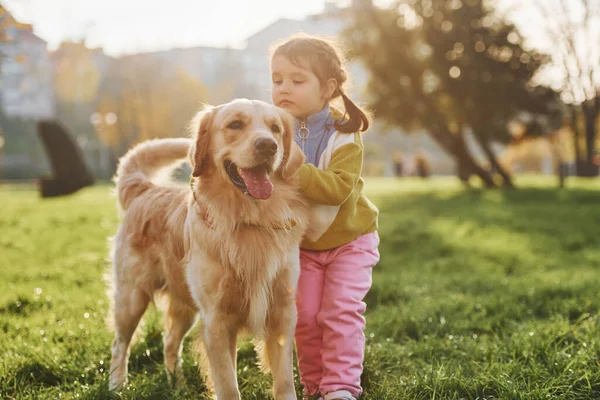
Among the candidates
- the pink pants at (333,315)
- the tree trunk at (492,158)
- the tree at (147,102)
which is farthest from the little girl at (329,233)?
the tree at (147,102)

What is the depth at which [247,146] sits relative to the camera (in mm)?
2395

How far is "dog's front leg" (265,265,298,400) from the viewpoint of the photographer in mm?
2531

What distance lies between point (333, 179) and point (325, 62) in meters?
0.71

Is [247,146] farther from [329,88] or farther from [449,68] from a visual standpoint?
[449,68]

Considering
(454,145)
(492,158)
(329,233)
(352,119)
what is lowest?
(492,158)

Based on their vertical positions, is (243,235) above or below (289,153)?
below

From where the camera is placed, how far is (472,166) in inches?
781

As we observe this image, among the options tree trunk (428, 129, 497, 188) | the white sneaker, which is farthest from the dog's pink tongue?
tree trunk (428, 129, 497, 188)

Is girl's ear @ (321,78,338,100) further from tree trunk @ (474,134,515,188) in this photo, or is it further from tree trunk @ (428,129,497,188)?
tree trunk @ (474,134,515,188)

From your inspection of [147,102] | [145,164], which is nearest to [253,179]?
A: [145,164]

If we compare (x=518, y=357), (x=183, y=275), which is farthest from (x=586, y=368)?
(x=183, y=275)

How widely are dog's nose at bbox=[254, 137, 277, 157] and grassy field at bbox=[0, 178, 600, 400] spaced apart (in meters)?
1.27

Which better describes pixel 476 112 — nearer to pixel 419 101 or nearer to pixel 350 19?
pixel 419 101

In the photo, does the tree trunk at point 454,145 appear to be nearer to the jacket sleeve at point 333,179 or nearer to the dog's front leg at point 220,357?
the jacket sleeve at point 333,179
